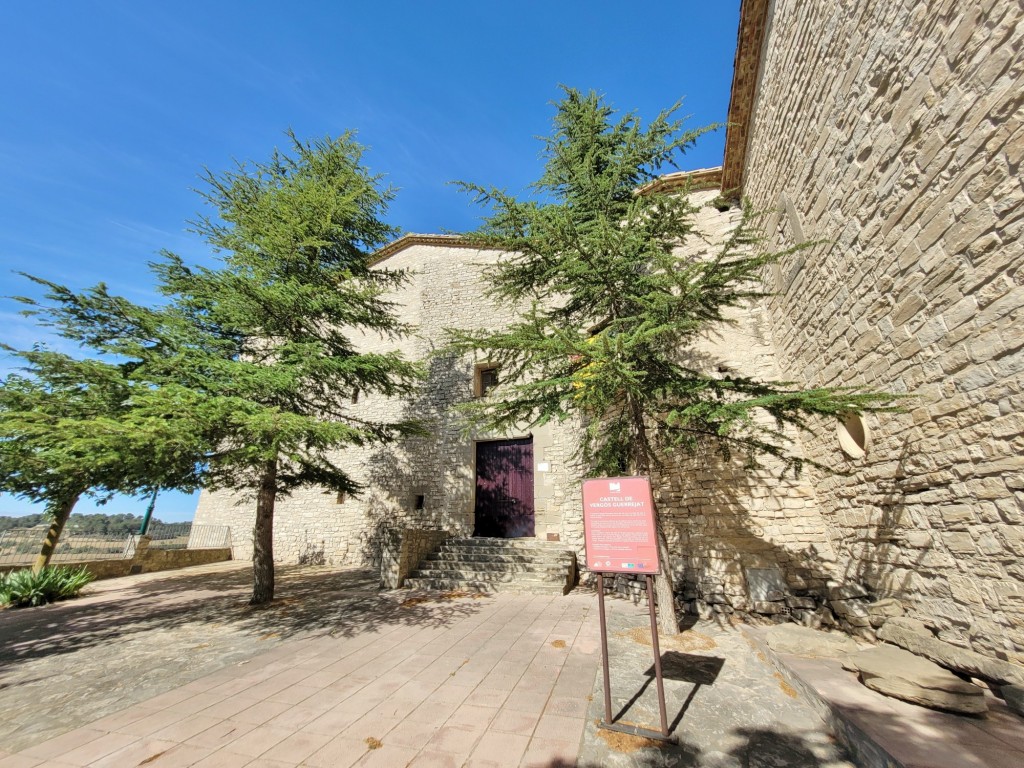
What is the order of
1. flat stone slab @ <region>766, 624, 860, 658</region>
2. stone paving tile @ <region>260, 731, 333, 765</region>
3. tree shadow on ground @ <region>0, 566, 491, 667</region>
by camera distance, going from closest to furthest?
stone paving tile @ <region>260, 731, 333, 765</region> → flat stone slab @ <region>766, 624, 860, 658</region> → tree shadow on ground @ <region>0, 566, 491, 667</region>

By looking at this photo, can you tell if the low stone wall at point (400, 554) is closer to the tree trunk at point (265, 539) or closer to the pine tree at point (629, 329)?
the tree trunk at point (265, 539)

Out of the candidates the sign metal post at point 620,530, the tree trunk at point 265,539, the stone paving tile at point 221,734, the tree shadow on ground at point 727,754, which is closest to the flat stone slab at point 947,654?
the tree shadow on ground at point 727,754

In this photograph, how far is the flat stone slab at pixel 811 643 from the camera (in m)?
3.90

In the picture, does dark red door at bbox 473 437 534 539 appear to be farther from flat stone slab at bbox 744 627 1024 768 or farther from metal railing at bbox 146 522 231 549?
metal railing at bbox 146 522 231 549

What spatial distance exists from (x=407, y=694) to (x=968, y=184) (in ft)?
20.3

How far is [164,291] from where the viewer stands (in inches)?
246

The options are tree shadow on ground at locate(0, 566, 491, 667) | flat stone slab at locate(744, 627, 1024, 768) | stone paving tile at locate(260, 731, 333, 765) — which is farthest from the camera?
tree shadow on ground at locate(0, 566, 491, 667)

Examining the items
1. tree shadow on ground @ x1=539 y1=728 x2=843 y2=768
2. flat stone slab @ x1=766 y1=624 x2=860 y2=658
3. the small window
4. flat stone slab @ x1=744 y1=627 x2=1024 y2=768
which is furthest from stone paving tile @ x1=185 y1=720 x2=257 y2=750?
the small window

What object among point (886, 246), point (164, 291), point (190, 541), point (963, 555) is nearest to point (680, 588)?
point (963, 555)

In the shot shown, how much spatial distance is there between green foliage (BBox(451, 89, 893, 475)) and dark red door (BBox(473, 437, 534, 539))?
4453mm

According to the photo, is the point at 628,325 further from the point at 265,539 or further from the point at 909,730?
the point at 265,539

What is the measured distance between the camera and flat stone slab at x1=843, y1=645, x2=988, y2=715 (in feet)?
8.28

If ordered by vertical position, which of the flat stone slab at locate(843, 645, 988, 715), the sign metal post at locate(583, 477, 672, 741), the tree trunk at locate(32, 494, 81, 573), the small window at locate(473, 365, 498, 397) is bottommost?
the flat stone slab at locate(843, 645, 988, 715)

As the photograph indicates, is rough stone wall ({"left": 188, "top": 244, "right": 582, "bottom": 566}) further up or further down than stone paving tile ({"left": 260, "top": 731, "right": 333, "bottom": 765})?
further up
